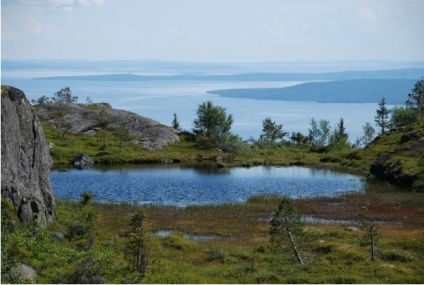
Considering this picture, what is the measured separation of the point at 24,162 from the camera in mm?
47844

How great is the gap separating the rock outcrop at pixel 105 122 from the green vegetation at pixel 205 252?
81579mm

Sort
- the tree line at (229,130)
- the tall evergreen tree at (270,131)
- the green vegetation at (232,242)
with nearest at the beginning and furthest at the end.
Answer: the green vegetation at (232,242) < the tree line at (229,130) < the tall evergreen tree at (270,131)

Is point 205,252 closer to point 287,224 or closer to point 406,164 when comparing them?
point 287,224

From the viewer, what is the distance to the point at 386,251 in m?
44.8

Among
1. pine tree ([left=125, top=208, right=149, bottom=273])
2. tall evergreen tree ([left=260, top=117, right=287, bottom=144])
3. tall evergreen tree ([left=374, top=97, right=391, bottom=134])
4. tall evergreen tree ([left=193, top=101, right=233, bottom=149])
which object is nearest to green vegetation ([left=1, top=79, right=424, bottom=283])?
pine tree ([left=125, top=208, right=149, bottom=273])

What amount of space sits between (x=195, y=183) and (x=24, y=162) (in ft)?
167

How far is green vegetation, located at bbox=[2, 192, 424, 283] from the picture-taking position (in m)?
35.4

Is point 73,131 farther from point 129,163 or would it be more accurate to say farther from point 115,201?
point 115,201

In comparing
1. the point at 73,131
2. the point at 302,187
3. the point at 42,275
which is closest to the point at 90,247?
the point at 42,275

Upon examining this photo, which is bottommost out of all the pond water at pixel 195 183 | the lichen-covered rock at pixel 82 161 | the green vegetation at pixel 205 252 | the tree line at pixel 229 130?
the green vegetation at pixel 205 252

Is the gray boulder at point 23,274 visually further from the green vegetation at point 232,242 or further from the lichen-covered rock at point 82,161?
the lichen-covered rock at point 82,161

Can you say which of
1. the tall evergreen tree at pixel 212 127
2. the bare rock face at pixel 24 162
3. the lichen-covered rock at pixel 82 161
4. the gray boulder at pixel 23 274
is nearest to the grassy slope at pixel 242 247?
the gray boulder at pixel 23 274

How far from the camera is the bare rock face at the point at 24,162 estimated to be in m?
43.7

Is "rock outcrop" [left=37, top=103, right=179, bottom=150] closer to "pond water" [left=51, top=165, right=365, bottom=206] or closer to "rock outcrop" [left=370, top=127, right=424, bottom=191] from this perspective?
"pond water" [left=51, top=165, right=365, bottom=206]
